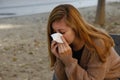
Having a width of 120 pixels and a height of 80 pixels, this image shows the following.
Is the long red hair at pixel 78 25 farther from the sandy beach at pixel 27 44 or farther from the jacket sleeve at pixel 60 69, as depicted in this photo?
the sandy beach at pixel 27 44

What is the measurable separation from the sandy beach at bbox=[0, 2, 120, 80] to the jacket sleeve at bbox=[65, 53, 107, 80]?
8.26 feet

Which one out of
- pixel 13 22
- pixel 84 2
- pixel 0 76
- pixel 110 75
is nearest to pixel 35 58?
pixel 0 76

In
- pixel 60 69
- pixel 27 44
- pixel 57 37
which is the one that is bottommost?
pixel 27 44

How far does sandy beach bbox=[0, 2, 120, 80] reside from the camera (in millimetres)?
4636

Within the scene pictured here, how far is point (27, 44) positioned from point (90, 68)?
388 cm

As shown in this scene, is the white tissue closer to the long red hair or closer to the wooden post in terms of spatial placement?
the long red hair

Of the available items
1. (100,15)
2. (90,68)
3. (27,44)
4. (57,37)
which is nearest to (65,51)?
(57,37)

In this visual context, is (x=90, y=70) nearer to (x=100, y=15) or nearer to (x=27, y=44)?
(x=27, y=44)

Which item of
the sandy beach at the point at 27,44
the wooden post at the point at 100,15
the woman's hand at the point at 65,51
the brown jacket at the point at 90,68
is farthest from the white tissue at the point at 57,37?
the wooden post at the point at 100,15

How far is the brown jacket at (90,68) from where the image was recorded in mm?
1914

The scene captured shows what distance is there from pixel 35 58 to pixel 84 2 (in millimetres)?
4811

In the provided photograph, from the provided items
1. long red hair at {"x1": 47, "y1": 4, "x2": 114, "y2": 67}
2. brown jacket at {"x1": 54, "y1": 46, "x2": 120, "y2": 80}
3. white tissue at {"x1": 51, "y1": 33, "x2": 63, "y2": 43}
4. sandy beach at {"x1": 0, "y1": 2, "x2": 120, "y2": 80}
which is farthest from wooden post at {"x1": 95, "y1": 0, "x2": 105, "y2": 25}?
white tissue at {"x1": 51, "y1": 33, "x2": 63, "y2": 43}

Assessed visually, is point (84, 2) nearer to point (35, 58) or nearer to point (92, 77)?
point (35, 58)

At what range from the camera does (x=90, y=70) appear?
196cm
